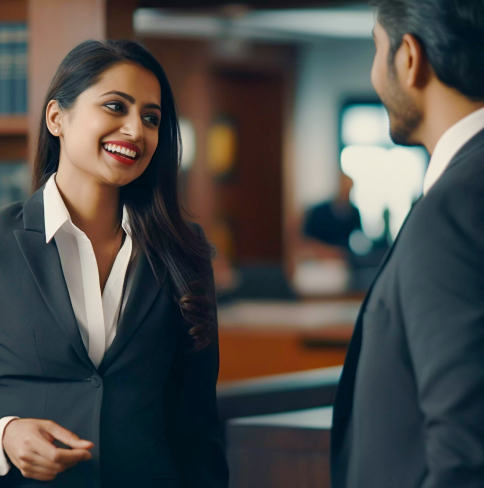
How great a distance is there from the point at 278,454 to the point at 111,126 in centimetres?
94

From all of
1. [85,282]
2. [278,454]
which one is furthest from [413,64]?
[278,454]

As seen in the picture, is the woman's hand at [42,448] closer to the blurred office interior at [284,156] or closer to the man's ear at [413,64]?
the man's ear at [413,64]

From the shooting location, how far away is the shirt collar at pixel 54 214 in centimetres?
135

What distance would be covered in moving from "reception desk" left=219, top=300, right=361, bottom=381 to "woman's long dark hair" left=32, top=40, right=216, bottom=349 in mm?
3048

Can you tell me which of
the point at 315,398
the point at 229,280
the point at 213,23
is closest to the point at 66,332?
the point at 315,398

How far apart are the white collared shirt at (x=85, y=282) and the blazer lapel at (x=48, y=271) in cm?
2

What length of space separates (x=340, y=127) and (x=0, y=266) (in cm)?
759

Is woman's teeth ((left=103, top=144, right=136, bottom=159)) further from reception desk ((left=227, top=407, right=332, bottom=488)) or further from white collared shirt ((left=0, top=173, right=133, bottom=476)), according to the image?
reception desk ((left=227, top=407, right=332, bottom=488))

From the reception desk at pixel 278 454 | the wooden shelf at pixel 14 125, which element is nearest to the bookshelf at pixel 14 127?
the wooden shelf at pixel 14 125

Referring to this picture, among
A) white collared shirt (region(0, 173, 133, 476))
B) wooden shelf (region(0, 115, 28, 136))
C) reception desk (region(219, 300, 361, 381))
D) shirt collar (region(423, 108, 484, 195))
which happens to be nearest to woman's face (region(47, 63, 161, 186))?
white collared shirt (region(0, 173, 133, 476))

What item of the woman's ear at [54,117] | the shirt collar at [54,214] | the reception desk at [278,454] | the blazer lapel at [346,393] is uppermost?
the woman's ear at [54,117]

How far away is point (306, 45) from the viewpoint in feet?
27.5

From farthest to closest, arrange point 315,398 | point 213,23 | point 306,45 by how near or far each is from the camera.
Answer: point 306,45, point 213,23, point 315,398

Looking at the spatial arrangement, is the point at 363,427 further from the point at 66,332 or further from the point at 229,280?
the point at 229,280
